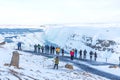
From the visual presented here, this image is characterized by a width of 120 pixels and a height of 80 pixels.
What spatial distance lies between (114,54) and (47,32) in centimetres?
4829

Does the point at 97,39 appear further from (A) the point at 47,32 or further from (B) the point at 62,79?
(B) the point at 62,79

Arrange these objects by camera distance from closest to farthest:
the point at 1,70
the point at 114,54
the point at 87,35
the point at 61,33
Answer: the point at 1,70, the point at 114,54, the point at 87,35, the point at 61,33

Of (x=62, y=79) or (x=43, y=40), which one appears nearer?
(x=62, y=79)

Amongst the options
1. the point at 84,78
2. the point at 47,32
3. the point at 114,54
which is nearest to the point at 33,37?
the point at 47,32

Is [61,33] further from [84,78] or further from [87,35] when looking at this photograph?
[84,78]

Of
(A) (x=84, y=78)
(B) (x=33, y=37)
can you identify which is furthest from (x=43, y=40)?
(A) (x=84, y=78)

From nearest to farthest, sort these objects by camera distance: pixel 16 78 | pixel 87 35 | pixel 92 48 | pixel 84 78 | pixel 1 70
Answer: pixel 16 78
pixel 1 70
pixel 84 78
pixel 92 48
pixel 87 35

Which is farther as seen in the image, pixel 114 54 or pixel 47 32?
pixel 47 32

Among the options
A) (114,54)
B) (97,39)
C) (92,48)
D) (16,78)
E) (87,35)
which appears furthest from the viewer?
(87,35)

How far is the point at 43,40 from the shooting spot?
107 m

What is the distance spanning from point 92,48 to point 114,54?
9.29 m

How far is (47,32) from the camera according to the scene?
120750 millimetres

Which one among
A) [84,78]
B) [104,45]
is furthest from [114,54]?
[84,78]

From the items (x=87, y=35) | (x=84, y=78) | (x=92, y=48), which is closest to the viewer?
A: (x=84, y=78)
